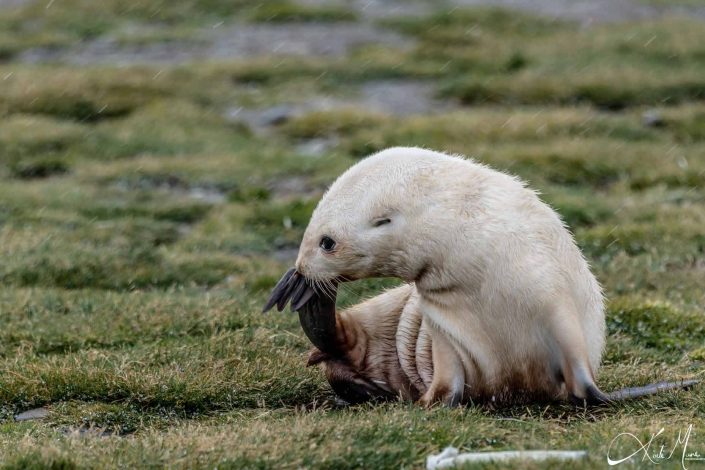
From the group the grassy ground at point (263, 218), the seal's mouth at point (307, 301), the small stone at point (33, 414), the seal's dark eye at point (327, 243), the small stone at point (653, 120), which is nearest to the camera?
the grassy ground at point (263, 218)

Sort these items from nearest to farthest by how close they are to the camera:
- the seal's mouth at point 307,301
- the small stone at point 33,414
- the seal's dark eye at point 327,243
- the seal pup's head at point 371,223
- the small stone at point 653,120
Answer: the seal pup's head at point 371,223, the seal's dark eye at point 327,243, the seal's mouth at point 307,301, the small stone at point 33,414, the small stone at point 653,120

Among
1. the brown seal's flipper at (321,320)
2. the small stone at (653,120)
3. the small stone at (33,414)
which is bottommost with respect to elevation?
the small stone at (653,120)

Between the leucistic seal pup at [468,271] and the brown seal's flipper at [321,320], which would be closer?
the leucistic seal pup at [468,271]

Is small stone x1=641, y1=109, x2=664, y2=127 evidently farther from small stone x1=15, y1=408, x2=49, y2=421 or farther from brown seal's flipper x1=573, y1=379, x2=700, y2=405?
small stone x1=15, y1=408, x2=49, y2=421

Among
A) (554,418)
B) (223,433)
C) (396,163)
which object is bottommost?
(554,418)

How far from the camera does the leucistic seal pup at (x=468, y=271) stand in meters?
6.39

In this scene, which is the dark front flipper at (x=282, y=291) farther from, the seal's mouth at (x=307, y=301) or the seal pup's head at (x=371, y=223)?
the seal pup's head at (x=371, y=223)

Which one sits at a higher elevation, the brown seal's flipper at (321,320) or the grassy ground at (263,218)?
the brown seal's flipper at (321,320)

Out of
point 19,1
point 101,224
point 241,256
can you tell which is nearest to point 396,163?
point 241,256

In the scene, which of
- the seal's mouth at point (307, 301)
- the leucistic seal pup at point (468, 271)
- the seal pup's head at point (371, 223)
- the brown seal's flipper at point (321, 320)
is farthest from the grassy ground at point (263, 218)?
the seal pup's head at point (371, 223)

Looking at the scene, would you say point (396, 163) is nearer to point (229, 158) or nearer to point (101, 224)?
point (101, 224)

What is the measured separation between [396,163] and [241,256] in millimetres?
5539

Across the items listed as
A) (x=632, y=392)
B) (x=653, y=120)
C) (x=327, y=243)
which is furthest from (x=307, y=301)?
(x=653, y=120)

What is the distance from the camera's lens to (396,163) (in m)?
6.80
